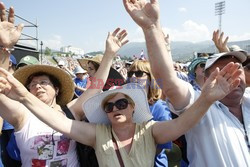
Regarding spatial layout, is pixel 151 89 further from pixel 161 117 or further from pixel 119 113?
pixel 119 113

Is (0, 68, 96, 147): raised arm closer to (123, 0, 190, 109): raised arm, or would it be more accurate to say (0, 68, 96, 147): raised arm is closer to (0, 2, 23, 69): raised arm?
(0, 2, 23, 69): raised arm

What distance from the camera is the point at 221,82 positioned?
1621mm

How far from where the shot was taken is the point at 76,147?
208 centimetres

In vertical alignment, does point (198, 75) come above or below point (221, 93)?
below

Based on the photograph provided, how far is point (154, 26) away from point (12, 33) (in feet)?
3.96

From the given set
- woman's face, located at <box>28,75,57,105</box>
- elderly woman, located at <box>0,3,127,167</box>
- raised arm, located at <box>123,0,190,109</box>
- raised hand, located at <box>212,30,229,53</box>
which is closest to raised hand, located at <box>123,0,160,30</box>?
raised arm, located at <box>123,0,190,109</box>

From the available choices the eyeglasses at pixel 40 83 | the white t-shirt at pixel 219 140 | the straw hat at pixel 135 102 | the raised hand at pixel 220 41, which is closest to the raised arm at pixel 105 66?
the straw hat at pixel 135 102

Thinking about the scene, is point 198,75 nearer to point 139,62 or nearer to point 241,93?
point 139,62

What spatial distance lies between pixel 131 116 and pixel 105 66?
1.94 ft

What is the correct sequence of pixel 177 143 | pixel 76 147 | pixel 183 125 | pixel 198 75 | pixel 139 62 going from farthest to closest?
pixel 198 75, pixel 139 62, pixel 177 143, pixel 76 147, pixel 183 125

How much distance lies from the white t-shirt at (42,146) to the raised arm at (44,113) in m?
0.21

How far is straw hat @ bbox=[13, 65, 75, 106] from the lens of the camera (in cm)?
226

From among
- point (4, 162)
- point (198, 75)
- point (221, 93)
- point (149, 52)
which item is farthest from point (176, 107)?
point (198, 75)

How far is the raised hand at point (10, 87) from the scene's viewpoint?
1.64 m
